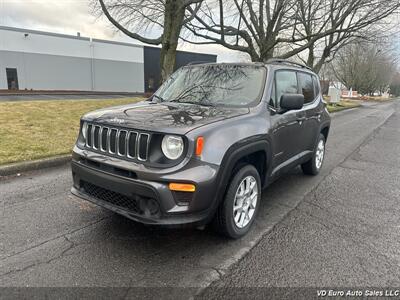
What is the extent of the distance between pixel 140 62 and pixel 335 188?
32.5 m

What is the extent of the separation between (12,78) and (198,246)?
1150 inches

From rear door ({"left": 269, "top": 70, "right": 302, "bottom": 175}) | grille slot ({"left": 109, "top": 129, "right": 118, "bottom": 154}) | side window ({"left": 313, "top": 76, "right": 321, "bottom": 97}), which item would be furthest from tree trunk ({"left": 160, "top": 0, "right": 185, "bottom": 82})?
grille slot ({"left": 109, "top": 129, "right": 118, "bottom": 154})

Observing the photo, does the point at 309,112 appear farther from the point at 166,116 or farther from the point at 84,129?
the point at 84,129

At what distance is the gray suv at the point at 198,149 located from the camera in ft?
8.93

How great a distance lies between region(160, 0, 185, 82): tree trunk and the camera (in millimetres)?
11375

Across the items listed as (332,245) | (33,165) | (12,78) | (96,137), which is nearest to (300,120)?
(332,245)

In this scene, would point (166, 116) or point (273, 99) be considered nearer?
point (166, 116)

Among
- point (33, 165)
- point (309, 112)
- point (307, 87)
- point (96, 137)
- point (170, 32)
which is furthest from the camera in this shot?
point (170, 32)

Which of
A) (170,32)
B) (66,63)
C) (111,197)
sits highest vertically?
(170,32)

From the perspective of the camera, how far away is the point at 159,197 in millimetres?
2650

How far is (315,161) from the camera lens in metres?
5.63

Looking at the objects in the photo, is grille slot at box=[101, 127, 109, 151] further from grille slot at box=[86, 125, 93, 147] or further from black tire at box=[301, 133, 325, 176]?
black tire at box=[301, 133, 325, 176]

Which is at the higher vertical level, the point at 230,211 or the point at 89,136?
the point at 89,136

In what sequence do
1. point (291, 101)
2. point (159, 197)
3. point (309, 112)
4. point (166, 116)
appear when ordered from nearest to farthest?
point (159, 197) < point (166, 116) < point (291, 101) < point (309, 112)
